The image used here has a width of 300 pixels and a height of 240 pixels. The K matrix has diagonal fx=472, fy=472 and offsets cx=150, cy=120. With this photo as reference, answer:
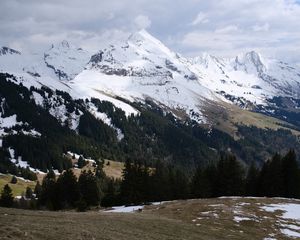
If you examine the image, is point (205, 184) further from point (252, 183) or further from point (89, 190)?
point (89, 190)

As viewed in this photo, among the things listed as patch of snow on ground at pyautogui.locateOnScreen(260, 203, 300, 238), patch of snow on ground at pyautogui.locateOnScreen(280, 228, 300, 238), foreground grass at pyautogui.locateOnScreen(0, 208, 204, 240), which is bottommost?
patch of snow on ground at pyautogui.locateOnScreen(280, 228, 300, 238)

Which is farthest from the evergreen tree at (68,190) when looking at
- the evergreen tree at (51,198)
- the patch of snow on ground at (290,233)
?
the patch of snow on ground at (290,233)

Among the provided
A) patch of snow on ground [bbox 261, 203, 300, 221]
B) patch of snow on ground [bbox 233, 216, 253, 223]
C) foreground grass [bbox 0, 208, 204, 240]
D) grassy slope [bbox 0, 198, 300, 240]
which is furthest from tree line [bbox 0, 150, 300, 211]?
foreground grass [bbox 0, 208, 204, 240]

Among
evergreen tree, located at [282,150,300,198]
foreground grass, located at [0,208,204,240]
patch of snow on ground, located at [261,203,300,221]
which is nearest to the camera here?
foreground grass, located at [0,208,204,240]

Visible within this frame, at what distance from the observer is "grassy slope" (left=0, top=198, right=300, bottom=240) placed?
37.8 meters

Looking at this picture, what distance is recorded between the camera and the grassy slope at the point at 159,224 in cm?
3778

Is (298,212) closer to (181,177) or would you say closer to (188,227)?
(188,227)

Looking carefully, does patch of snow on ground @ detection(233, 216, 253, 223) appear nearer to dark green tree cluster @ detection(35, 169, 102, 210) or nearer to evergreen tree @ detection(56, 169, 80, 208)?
dark green tree cluster @ detection(35, 169, 102, 210)

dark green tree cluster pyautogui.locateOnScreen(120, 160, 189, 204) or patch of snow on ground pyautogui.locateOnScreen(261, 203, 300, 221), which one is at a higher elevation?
dark green tree cluster pyautogui.locateOnScreen(120, 160, 189, 204)

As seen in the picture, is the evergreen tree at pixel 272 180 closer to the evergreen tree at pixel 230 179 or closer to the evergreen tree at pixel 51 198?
the evergreen tree at pixel 230 179

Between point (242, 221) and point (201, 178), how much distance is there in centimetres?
5332

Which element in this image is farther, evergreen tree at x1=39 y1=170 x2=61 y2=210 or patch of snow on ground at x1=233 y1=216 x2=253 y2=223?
evergreen tree at x1=39 y1=170 x2=61 y2=210

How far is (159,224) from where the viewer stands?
51156mm

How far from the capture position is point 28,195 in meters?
184
